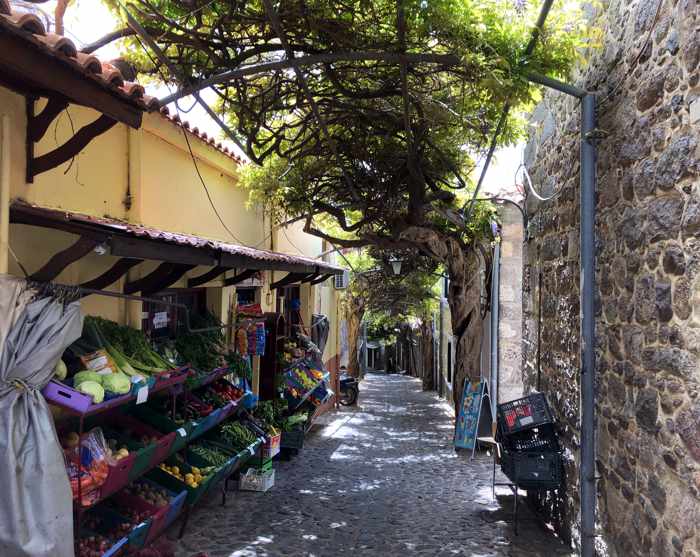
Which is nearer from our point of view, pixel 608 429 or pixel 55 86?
pixel 55 86

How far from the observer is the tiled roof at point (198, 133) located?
6301mm

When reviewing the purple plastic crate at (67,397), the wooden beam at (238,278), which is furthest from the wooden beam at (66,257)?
the wooden beam at (238,278)

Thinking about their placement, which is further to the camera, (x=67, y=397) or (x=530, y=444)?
(x=530, y=444)

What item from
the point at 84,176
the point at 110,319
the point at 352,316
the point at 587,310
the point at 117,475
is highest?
the point at 84,176

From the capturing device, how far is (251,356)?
877 cm

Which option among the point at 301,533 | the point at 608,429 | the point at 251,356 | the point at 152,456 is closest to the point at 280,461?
the point at 251,356

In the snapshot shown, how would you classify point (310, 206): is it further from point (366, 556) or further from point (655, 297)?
point (655, 297)

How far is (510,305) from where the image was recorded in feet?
35.0

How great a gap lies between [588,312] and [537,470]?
5.69 ft

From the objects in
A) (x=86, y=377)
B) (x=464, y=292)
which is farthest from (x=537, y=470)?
A: (x=464, y=292)

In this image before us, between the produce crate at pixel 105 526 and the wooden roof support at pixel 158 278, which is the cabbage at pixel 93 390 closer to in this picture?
the produce crate at pixel 105 526

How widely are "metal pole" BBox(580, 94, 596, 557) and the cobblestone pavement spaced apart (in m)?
1.10

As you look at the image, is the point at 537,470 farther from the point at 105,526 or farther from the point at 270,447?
the point at 105,526

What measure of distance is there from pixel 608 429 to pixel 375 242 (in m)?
7.08
